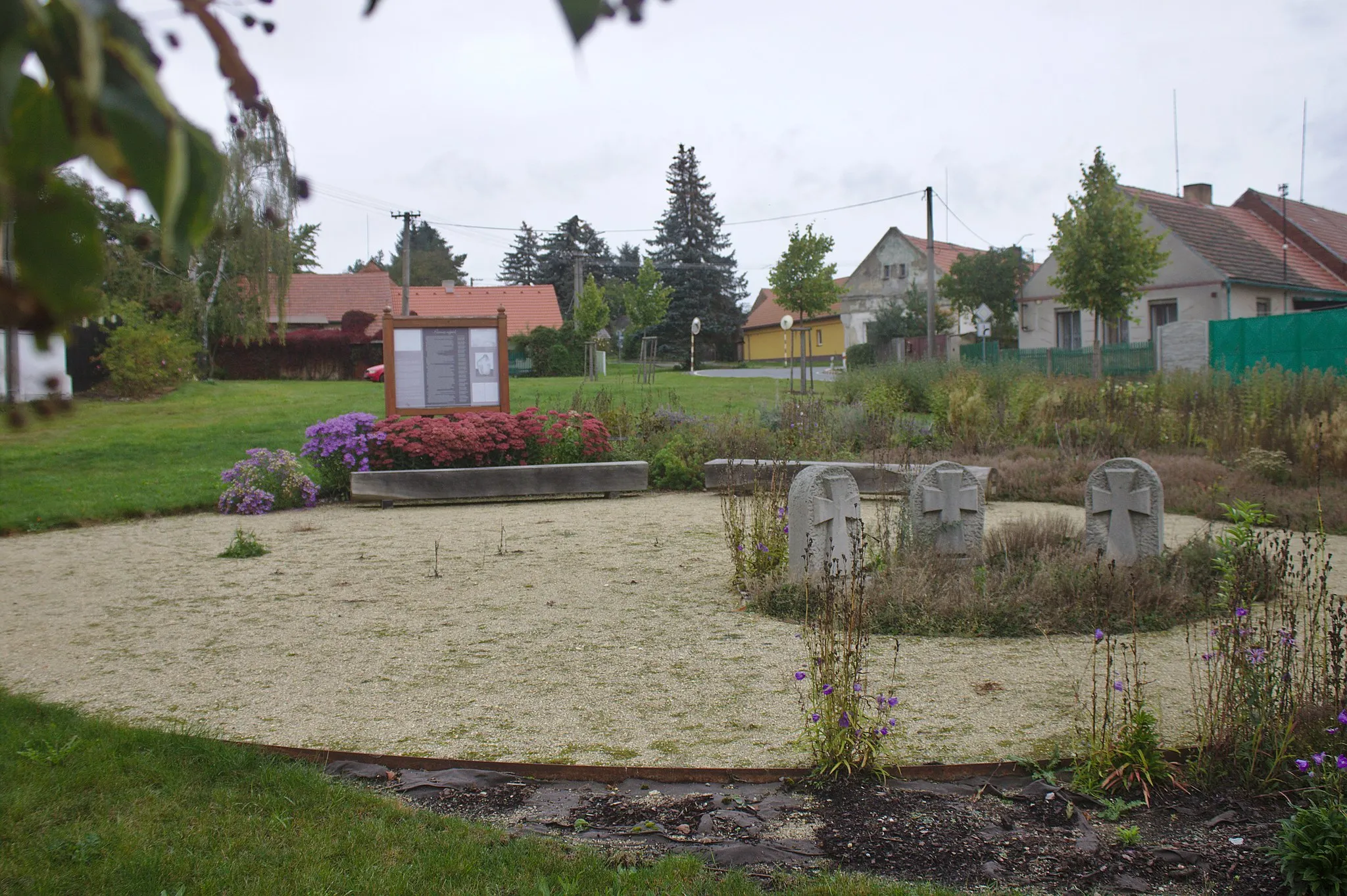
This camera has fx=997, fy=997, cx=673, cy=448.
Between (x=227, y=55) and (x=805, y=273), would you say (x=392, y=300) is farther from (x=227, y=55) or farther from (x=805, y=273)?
(x=227, y=55)

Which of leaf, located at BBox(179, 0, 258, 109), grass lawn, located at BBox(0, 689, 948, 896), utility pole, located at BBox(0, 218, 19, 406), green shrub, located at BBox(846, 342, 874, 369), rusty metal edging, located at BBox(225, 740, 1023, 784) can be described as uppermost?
green shrub, located at BBox(846, 342, 874, 369)

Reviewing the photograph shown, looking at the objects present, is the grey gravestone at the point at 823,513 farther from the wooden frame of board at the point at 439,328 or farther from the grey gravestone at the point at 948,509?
the wooden frame of board at the point at 439,328

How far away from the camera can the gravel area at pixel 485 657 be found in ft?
13.9

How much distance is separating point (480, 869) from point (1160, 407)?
12599 mm

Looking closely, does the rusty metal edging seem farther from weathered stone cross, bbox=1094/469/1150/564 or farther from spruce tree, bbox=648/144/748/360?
spruce tree, bbox=648/144/748/360

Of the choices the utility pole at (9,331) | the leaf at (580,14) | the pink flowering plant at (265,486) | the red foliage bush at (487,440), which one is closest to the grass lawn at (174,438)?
the pink flowering plant at (265,486)

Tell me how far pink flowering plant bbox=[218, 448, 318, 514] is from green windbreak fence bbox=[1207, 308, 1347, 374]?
53.3 feet

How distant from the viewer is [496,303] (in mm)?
51938

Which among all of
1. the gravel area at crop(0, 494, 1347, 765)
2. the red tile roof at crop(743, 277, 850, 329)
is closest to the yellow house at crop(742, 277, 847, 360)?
the red tile roof at crop(743, 277, 850, 329)

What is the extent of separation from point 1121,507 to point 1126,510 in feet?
0.12

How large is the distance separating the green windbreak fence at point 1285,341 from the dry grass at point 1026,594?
14214mm

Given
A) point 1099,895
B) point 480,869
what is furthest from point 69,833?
point 1099,895

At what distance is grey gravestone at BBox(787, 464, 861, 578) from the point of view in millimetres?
6207

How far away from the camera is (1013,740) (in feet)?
13.3
